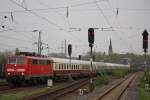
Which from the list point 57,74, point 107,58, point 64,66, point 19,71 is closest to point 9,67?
point 19,71

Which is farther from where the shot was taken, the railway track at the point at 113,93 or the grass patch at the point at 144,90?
the railway track at the point at 113,93

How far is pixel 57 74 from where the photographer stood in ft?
155

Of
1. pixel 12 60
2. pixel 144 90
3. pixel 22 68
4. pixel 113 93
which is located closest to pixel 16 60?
pixel 12 60

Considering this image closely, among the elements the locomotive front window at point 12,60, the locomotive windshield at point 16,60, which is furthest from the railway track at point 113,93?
the locomotive front window at point 12,60

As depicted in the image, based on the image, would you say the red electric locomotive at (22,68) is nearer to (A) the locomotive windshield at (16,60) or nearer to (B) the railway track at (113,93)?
(A) the locomotive windshield at (16,60)

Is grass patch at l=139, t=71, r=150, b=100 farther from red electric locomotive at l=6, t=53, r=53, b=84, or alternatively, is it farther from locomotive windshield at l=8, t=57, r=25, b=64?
locomotive windshield at l=8, t=57, r=25, b=64

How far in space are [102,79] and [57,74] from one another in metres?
7.12

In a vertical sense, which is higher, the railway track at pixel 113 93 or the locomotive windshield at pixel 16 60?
the locomotive windshield at pixel 16 60

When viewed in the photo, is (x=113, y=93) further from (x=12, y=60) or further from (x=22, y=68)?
(x=12, y=60)

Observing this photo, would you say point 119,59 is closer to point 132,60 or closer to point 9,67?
point 132,60

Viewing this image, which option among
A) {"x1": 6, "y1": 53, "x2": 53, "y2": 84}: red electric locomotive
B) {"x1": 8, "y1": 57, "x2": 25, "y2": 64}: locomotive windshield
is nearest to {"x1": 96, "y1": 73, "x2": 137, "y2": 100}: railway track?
{"x1": 6, "y1": 53, "x2": 53, "y2": 84}: red electric locomotive

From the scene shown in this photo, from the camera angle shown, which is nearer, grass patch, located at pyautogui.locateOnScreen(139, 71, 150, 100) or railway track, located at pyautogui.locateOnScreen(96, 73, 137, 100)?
grass patch, located at pyautogui.locateOnScreen(139, 71, 150, 100)

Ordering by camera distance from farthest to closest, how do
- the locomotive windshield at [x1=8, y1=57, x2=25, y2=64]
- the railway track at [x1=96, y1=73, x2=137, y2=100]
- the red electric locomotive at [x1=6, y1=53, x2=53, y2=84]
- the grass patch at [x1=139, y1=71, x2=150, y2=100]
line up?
the locomotive windshield at [x1=8, y1=57, x2=25, y2=64], the red electric locomotive at [x1=6, y1=53, x2=53, y2=84], the railway track at [x1=96, y1=73, x2=137, y2=100], the grass patch at [x1=139, y1=71, x2=150, y2=100]

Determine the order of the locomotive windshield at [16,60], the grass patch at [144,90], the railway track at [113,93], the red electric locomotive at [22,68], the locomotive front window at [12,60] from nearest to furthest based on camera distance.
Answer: the grass patch at [144,90] < the railway track at [113,93] < the red electric locomotive at [22,68] < the locomotive windshield at [16,60] < the locomotive front window at [12,60]
